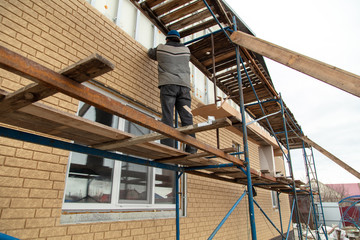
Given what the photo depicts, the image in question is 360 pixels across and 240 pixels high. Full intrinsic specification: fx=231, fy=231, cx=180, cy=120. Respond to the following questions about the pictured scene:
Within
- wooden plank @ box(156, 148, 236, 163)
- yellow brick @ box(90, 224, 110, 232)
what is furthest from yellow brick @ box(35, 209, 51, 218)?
wooden plank @ box(156, 148, 236, 163)

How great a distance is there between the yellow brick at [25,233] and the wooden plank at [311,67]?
3373 mm

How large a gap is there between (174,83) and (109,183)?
1.77 m

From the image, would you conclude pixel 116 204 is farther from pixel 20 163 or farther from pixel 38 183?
pixel 20 163

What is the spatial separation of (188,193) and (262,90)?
3622 millimetres

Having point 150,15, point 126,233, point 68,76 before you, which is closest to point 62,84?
point 68,76

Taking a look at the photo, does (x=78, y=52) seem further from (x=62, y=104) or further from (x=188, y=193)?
(x=188, y=193)

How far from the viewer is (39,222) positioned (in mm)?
2449

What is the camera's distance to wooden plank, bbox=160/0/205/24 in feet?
13.6

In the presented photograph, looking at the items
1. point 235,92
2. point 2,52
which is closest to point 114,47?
point 2,52

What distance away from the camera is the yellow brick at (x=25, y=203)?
7.59ft

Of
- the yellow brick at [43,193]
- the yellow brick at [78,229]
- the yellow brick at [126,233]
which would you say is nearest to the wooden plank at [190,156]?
the yellow brick at [126,233]

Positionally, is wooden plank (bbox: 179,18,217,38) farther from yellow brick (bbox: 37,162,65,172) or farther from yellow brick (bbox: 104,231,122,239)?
yellow brick (bbox: 104,231,122,239)

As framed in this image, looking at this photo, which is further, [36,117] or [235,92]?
[235,92]

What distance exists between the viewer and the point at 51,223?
2537mm
